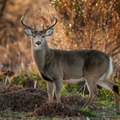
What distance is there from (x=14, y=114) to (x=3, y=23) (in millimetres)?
17519

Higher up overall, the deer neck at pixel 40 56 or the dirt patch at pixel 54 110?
the deer neck at pixel 40 56

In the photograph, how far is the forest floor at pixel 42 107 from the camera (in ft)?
46.0

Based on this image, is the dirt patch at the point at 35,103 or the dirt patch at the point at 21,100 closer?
the dirt patch at the point at 35,103

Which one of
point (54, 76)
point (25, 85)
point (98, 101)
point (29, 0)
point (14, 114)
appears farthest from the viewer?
point (29, 0)

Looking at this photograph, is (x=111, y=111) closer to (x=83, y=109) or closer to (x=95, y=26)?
(x=83, y=109)

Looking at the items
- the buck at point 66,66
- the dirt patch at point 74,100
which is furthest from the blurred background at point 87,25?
the buck at point 66,66

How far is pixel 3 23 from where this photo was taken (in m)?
31.5

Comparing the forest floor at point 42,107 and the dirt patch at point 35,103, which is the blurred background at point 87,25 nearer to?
the forest floor at point 42,107

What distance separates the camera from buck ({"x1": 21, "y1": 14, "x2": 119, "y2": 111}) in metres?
15.4

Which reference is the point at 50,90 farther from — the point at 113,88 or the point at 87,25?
the point at 87,25

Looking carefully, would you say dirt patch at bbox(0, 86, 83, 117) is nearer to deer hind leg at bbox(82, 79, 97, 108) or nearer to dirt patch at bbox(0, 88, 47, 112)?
dirt patch at bbox(0, 88, 47, 112)

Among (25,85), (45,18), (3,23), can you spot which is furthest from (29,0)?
(25,85)

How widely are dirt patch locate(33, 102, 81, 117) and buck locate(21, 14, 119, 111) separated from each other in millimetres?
1040

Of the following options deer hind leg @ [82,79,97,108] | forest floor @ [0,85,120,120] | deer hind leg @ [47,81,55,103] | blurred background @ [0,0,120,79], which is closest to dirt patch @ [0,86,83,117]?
forest floor @ [0,85,120,120]
